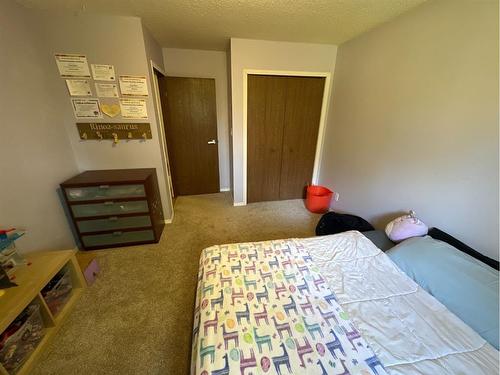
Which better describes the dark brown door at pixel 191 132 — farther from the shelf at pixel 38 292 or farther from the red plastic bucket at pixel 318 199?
the shelf at pixel 38 292

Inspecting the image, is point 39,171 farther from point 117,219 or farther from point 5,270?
point 5,270

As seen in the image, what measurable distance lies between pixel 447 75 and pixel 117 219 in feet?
10.3

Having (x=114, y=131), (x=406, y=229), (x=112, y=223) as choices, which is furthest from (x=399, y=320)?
(x=114, y=131)

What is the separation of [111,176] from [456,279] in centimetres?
284

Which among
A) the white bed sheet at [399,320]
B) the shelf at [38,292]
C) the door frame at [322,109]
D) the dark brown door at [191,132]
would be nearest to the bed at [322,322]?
the white bed sheet at [399,320]

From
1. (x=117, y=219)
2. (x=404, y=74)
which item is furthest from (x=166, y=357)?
(x=404, y=74)

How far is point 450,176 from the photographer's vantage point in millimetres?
1424

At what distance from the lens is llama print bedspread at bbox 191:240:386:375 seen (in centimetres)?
77

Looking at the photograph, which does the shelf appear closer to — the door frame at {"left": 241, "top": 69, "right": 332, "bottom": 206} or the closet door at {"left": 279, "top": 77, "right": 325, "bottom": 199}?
the door frame at {"left": 241, "top": 69, "right": 332, "bottom": 206}

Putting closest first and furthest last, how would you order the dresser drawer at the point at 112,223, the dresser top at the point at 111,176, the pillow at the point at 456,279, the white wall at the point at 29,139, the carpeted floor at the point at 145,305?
the pillow at the point at 456,279 → the carpeted floor at the point at 145,305 → the white wall at the point at 29,139 → the dresser top at the point at 111,176 → the dresser drawer at the point at 112,223

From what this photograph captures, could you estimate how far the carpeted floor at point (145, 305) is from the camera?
1.18 m

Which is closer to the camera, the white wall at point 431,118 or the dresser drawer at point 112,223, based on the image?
the white wall at point 431,118

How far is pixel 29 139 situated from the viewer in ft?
5.37

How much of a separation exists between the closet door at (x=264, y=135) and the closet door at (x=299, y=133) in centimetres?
9
